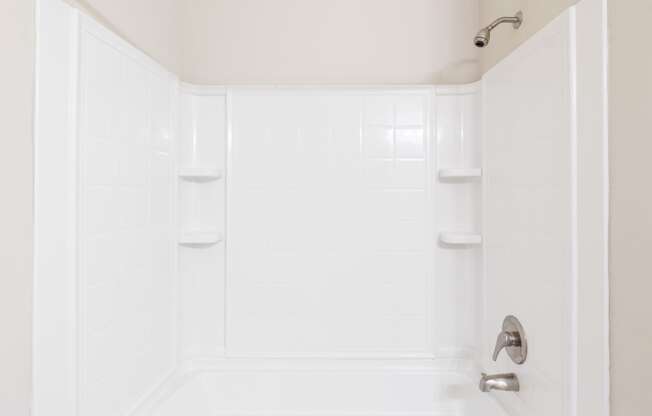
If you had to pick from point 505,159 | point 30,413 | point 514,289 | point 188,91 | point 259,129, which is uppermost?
point 188,91

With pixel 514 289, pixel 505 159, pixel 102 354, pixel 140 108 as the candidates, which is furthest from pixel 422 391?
pixel 140 108

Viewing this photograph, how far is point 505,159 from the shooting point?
1.61 metres

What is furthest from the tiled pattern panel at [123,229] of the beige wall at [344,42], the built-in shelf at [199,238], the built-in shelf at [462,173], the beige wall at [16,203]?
the built-in shelf at [462,173]

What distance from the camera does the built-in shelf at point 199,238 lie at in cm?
190

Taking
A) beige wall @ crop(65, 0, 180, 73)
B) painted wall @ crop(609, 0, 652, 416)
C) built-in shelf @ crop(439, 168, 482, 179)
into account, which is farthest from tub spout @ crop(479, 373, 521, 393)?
beige wall @ crop(65, 0, 180, 73)

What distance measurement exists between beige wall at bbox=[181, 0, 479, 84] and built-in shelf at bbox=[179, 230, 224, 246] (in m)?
0.63

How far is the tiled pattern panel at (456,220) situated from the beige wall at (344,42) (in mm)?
137

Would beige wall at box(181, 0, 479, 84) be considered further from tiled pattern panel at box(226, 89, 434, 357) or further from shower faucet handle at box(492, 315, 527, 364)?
shower faucet handle at box(492, 315, 527, 364)

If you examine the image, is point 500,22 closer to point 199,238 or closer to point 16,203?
point 199,238

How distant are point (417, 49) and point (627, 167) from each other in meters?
1.19

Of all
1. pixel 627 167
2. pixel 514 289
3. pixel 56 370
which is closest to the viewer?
pixel 627 167

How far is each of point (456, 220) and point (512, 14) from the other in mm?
788

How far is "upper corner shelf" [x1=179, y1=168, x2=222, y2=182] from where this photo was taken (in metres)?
1.90

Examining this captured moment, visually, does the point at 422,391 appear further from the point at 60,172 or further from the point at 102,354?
the point at 60,172
